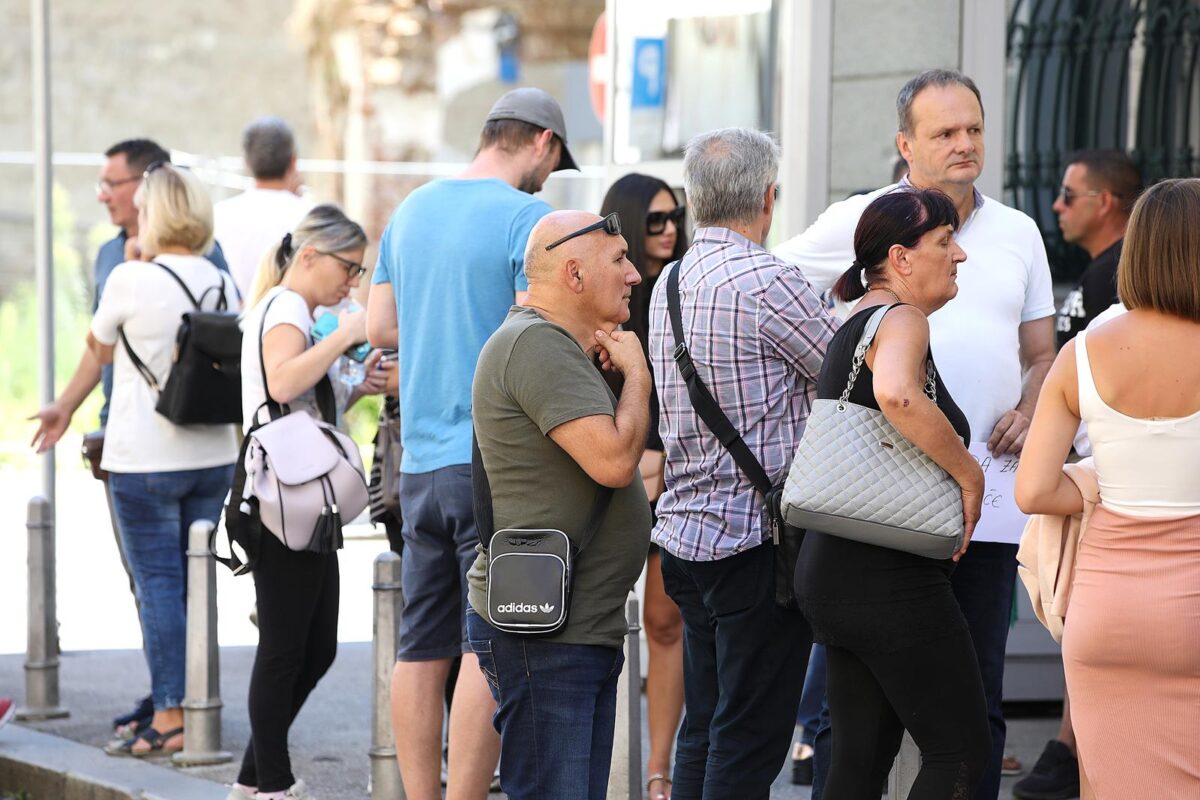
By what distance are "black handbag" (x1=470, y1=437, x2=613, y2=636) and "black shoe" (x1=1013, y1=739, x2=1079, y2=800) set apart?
2.57m

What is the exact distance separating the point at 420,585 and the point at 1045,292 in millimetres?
1959

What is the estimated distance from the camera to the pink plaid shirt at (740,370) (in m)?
4.51

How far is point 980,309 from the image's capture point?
4.77m

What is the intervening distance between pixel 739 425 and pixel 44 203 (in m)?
5.41

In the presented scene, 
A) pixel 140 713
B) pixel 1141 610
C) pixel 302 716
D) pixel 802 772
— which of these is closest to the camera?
pixel 1141 610

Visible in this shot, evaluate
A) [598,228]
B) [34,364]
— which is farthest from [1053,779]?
[34,364]

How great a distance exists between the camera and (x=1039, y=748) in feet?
21.7

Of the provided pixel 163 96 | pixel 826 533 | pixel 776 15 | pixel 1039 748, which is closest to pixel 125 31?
pixel 163 96

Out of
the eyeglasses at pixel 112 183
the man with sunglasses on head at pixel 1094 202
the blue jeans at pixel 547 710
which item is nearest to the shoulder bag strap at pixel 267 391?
the blue jeans at pixel 547 710

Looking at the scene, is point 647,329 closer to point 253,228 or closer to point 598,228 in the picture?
point 598,228

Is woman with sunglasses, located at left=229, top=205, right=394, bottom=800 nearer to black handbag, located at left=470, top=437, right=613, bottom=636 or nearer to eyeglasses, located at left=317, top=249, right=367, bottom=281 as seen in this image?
Result: eyeglasses, located at left=317, top=249, right=367, bottom=281

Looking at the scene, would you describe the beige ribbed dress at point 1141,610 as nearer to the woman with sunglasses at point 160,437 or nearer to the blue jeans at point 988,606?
the blue jeans at point 988,606

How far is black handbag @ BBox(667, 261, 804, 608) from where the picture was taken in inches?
174

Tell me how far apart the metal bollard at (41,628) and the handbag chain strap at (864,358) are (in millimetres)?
4401
